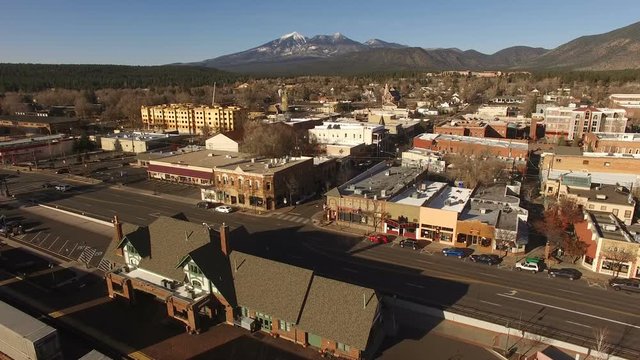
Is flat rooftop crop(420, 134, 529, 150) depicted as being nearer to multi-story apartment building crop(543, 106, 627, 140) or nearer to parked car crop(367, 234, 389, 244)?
multi-story apartment building crop(543, 106, 627, 140)

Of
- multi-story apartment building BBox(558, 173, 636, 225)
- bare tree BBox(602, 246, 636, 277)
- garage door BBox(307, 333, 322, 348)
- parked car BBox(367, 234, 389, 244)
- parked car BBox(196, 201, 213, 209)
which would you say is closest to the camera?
garage door BBox(307, 333, 322, 348)

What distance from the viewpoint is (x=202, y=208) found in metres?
61.2

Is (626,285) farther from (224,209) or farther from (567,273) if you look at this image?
(224,209)

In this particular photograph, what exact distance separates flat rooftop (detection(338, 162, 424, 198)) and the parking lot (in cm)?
3157

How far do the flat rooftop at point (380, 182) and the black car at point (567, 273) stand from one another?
806 inches

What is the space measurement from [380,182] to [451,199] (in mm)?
10589

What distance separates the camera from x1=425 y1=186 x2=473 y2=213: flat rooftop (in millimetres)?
50312

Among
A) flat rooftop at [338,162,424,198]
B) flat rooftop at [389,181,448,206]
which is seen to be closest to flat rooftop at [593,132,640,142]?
flat rooftop at [338,162,424,198]

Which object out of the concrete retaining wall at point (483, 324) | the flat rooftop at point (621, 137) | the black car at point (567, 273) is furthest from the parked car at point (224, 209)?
the flat rooftop at point (621, 137)

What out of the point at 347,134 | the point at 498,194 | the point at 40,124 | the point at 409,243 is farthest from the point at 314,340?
the point at 40,124

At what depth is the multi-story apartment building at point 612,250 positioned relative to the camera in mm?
38594

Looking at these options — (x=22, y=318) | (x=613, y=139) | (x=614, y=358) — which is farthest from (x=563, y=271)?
(x=613, y=139)

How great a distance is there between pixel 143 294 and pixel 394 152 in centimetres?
7499

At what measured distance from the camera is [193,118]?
134 metres
